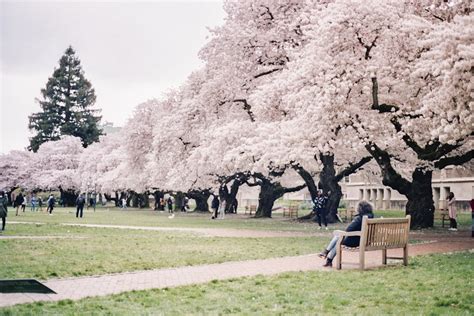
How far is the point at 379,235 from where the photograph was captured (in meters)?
12.6

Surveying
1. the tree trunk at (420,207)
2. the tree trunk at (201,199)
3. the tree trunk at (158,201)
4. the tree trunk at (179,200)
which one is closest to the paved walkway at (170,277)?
the tree trunk at (420,207)

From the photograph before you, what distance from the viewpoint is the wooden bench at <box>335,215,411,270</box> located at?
12117 millimetres

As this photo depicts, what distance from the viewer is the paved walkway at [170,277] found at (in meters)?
9.09

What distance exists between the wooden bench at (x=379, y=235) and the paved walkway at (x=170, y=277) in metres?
0.54

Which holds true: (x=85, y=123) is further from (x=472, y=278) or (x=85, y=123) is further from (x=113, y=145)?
(x=472, y=278)

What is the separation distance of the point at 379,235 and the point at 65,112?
3473 inches

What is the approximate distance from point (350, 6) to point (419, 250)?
435 inches

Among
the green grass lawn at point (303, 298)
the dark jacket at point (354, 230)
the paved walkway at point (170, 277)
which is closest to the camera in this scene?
the green grass lawn at point (303, 298)

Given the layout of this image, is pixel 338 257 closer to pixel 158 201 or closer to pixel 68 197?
pixel 158 201

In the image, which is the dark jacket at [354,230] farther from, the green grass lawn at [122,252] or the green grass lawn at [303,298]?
the green grass lawn at [122,252]

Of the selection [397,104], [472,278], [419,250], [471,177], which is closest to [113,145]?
[471,177]

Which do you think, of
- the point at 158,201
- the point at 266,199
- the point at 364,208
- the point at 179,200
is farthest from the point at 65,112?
the point at 364,208

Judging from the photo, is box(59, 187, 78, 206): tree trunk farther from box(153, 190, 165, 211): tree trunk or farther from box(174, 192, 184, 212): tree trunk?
box(174, 192, 184, 212): tree trunk

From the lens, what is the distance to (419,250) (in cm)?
1656
